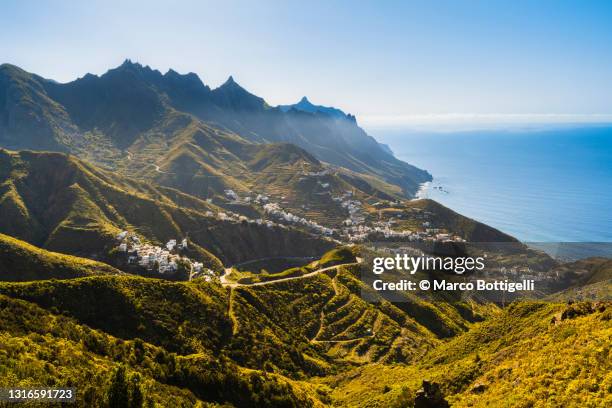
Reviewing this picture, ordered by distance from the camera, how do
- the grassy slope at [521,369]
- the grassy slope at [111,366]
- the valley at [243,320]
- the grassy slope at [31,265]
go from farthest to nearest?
the grassy slope at [31,265] → the grassy slope at [111,366] → the valley at [243,320] → the grassy slope at [521,369]

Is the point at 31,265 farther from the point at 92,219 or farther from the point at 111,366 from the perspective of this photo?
the point at 111,366

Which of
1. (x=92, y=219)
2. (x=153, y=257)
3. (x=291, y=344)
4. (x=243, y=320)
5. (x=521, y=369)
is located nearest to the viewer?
(x=521, y=369)

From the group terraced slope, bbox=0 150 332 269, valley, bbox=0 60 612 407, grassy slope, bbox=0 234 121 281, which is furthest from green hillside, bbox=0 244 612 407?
terraced slope, bbox=0 150 332 269

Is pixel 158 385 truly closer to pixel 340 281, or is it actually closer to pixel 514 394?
pixel 514 394

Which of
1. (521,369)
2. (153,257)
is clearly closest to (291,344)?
(521,369)

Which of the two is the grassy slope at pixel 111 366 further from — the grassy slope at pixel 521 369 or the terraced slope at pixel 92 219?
the terraced slope at pixel 92 219

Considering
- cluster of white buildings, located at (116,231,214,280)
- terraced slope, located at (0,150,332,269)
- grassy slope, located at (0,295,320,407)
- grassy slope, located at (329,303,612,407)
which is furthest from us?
terraced slope, located at (0,150,332,269)

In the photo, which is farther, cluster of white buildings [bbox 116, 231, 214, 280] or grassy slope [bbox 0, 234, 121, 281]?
cluster of white buildings [bbox 116, 231, 214, 280]

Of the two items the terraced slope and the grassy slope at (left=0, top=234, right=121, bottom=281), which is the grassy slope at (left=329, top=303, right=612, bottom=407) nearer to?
the grassy slope at (left=0, top=234, right=121, bottom=281)

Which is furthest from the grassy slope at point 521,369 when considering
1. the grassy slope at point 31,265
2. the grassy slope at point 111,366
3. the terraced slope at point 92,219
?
the terraced slope at point 92,219
